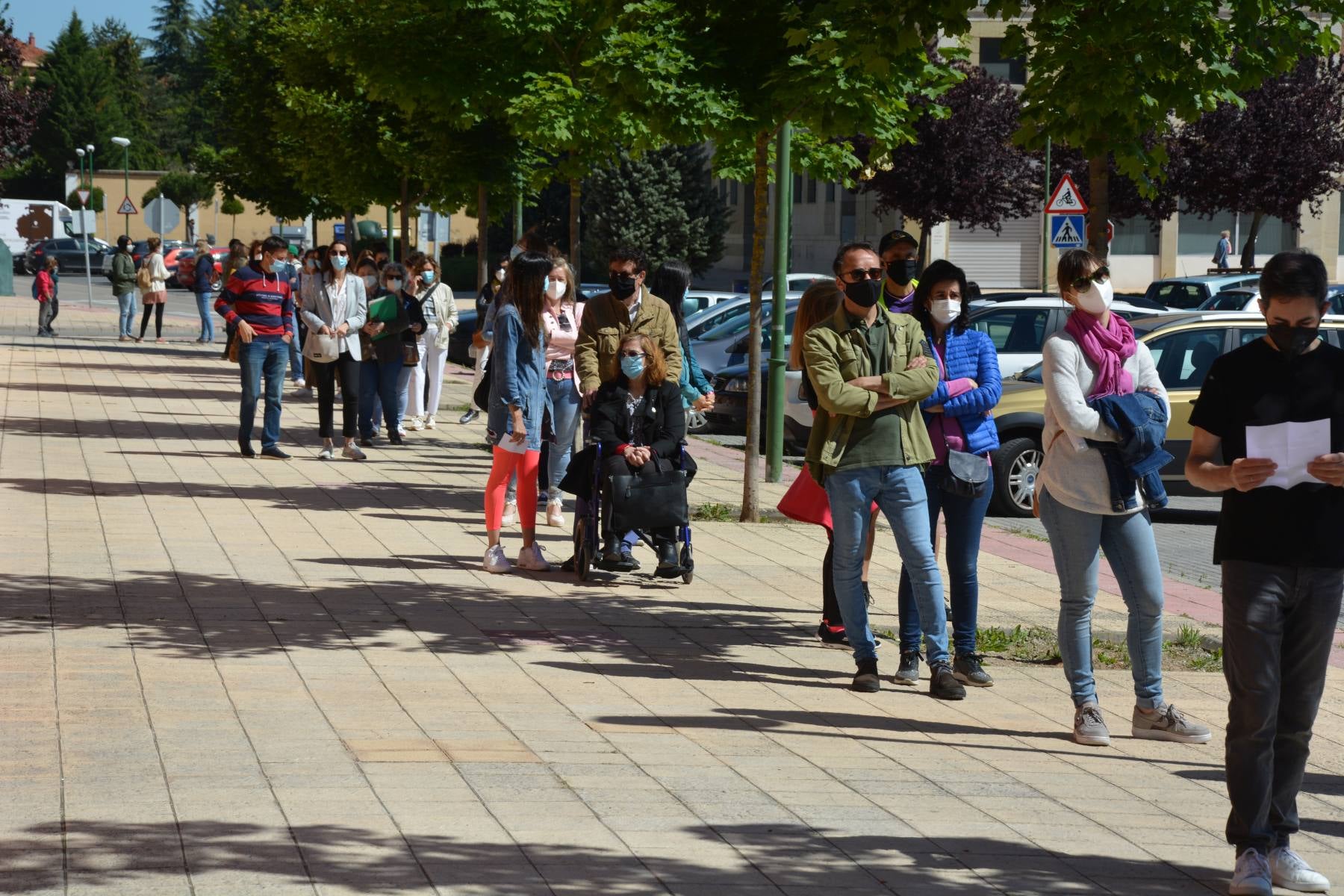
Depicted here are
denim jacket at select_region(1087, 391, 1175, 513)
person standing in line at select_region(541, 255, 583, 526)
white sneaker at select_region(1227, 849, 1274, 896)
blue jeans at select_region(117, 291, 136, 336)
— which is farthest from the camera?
blue jeans at select_region(117, 291, 136, 336)

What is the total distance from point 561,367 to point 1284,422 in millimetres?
7167

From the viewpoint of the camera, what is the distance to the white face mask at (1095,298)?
22.1 feet

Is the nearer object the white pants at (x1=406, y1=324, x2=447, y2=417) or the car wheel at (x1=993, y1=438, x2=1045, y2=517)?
the car wheel at (x1=993, y1=438, x2=1045, y2=517)

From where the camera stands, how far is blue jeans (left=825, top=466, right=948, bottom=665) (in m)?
7.46

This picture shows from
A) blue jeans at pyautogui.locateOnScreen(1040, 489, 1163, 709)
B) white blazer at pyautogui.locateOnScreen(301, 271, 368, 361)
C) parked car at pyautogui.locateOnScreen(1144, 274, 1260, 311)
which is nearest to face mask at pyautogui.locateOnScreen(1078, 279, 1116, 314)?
blue jeans at pyautogui.locateOnScreen(1040, 489, 1163, 709)

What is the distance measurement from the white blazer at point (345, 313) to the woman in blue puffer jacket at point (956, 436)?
30.3 feet

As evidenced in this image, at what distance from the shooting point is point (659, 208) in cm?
5453

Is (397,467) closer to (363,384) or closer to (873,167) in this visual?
(363,384)

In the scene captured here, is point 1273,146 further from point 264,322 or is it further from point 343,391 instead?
point 264,322

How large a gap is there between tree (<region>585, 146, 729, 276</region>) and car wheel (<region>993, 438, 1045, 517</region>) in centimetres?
3940

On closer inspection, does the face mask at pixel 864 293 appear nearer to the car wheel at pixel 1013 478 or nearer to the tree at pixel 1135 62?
the tree at pixel 1135 62

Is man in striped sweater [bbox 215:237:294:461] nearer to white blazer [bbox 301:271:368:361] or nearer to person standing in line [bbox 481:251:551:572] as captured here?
white blazer [bbox 301:271:368:361]

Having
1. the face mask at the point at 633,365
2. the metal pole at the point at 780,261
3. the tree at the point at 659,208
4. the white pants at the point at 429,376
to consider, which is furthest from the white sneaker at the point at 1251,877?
the tree at the point at 659,208

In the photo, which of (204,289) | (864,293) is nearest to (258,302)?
(864,293)
